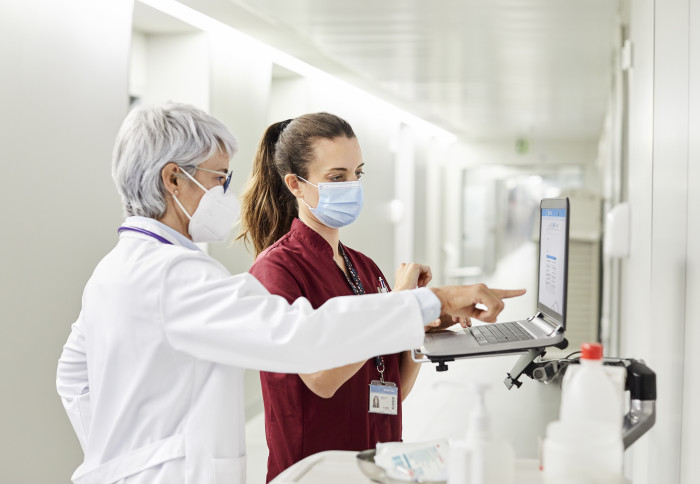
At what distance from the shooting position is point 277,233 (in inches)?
87.7

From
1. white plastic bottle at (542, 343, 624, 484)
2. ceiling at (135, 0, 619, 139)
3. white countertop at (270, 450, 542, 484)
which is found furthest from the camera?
ceiling at (135, 0, 619, 139)

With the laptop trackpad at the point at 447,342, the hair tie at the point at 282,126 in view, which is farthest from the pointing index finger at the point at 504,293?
the hair tie at the point at 282,126

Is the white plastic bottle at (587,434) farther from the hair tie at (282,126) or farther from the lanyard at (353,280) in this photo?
the hair tie at (282,126)

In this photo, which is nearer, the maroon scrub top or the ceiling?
the maroon scrub top

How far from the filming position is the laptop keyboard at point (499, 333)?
1589 mm

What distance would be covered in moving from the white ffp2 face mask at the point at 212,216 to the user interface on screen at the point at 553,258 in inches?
30.0

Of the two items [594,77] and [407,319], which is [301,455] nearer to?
[407,319]

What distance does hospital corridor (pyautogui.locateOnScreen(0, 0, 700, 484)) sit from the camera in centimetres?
133

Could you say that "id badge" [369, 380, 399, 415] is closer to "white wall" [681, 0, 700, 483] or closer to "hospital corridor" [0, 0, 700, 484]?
"hospital corridor" [0, 0, 700, 484]

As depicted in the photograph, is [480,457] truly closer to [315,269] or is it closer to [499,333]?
[499,333]

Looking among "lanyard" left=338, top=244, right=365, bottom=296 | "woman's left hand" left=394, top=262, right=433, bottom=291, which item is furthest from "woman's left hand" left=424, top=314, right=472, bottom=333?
"lanyard" left=338, top=244, right=365, bottom=296

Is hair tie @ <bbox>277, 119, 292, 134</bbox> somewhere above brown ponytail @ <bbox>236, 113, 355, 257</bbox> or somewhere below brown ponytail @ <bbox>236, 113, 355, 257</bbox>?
above

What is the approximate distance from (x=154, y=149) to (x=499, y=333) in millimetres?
895

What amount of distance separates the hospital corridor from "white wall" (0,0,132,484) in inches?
0.5
